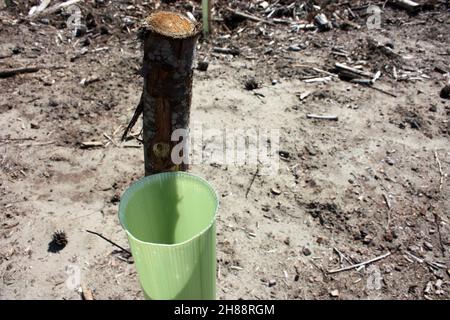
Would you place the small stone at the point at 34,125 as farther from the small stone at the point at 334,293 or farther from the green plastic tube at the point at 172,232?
the small stone at the point at 334,293

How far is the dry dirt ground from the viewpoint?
3387 millimetres

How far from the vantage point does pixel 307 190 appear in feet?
13.4

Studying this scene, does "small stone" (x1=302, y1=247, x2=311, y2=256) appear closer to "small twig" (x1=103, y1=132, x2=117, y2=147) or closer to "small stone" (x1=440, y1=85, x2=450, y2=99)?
"small twig" (x1=103, y1=132, x2=117, y2=147)

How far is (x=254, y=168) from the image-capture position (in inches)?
171

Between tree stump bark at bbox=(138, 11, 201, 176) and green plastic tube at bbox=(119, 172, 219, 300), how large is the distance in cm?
36

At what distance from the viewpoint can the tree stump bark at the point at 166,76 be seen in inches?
92.0

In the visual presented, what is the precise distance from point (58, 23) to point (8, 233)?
4.36 meters

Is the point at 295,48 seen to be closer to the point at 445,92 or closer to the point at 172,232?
the point at 445,92

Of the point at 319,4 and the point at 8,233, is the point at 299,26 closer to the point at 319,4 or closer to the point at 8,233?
the point at 319,4

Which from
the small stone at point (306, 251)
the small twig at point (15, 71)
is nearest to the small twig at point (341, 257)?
the small stone at point (306, 251)

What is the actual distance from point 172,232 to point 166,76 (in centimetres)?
106

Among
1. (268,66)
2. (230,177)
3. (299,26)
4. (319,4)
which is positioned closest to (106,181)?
(230,177)

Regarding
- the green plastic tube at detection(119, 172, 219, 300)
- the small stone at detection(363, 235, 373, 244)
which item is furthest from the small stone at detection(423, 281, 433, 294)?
the green plastic tube at detection(119, 172, 219, 300)

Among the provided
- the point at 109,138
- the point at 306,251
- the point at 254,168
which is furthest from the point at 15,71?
the point at 306,251
